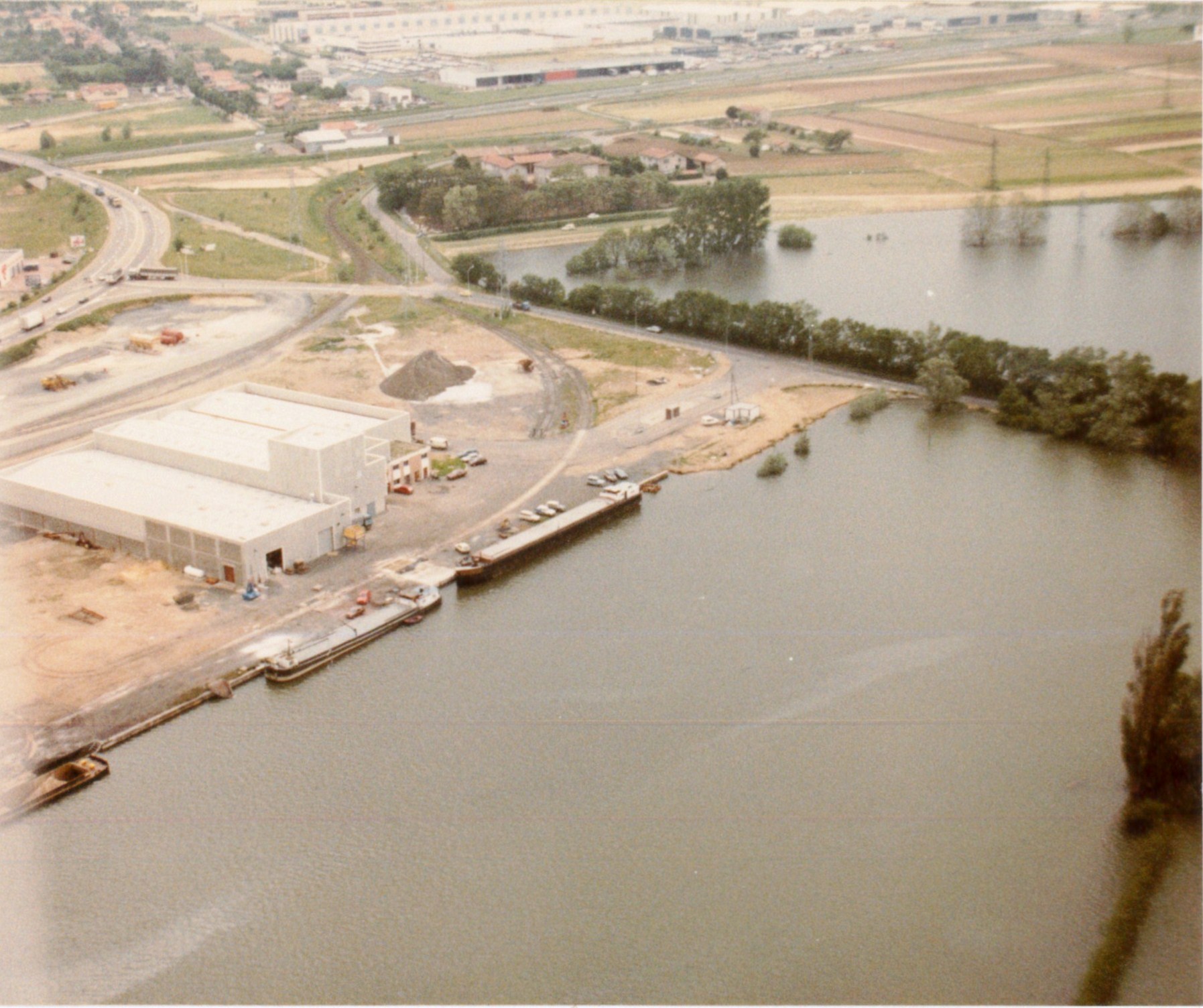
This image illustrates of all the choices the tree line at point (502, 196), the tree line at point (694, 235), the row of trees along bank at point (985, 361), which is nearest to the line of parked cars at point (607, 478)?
the row of trees along bank at point (985, 361)

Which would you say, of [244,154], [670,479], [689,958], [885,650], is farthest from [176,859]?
[244,154]

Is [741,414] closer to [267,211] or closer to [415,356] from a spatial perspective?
[415,356]

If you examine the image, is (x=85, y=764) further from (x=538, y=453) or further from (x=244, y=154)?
(x=244, y=154)

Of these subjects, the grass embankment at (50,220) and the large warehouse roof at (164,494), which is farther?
the grass embankment at (50,220)

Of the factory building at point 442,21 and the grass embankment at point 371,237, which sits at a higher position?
the factory building at point 442,21

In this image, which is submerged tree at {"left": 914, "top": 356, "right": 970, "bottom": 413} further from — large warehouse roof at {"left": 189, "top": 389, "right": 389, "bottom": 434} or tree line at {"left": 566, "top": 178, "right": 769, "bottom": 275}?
tree line at {"left": 566, "top": 178, "right": 769, "bottom": 275}

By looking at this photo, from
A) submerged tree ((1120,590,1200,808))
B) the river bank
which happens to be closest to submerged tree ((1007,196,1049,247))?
the river bank

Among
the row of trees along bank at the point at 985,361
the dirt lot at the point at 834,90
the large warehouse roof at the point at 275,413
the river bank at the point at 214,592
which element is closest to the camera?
the river bank at the point at 214,592

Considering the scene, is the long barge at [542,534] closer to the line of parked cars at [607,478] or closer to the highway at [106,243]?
the line of parked cars at [607,478]
